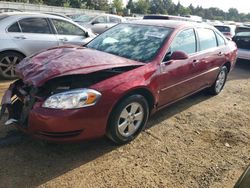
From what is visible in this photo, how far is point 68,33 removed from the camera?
23.3 feet

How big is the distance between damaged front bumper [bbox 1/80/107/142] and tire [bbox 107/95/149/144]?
0.16 metres

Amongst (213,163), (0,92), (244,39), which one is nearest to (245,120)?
(213,163)

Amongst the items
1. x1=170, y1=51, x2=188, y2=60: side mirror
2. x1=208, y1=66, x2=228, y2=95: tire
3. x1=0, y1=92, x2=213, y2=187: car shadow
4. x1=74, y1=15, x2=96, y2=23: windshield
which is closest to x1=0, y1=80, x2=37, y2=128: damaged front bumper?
x1=0, y1=92, x2=213, y2=187: car shadow

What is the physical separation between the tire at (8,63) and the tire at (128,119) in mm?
3674

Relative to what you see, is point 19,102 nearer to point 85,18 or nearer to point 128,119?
point 128,119

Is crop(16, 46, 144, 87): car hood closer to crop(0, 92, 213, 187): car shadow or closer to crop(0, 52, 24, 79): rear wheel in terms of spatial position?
crop(0, 92, 213, 187): car shadow

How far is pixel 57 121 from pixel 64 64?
80 cm

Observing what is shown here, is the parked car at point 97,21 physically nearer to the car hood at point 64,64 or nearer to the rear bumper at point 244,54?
the rear bumper at point 244,54

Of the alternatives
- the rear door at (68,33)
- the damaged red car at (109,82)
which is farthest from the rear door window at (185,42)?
the rear door at (68,33)

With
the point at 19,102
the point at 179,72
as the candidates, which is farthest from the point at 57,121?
the point at 179,72

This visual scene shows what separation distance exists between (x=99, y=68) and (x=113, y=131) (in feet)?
2.62

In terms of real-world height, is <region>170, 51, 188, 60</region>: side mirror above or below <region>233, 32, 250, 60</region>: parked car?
above

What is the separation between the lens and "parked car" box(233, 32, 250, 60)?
957 cm

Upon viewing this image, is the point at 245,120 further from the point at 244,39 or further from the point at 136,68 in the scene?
the point at 244,39
